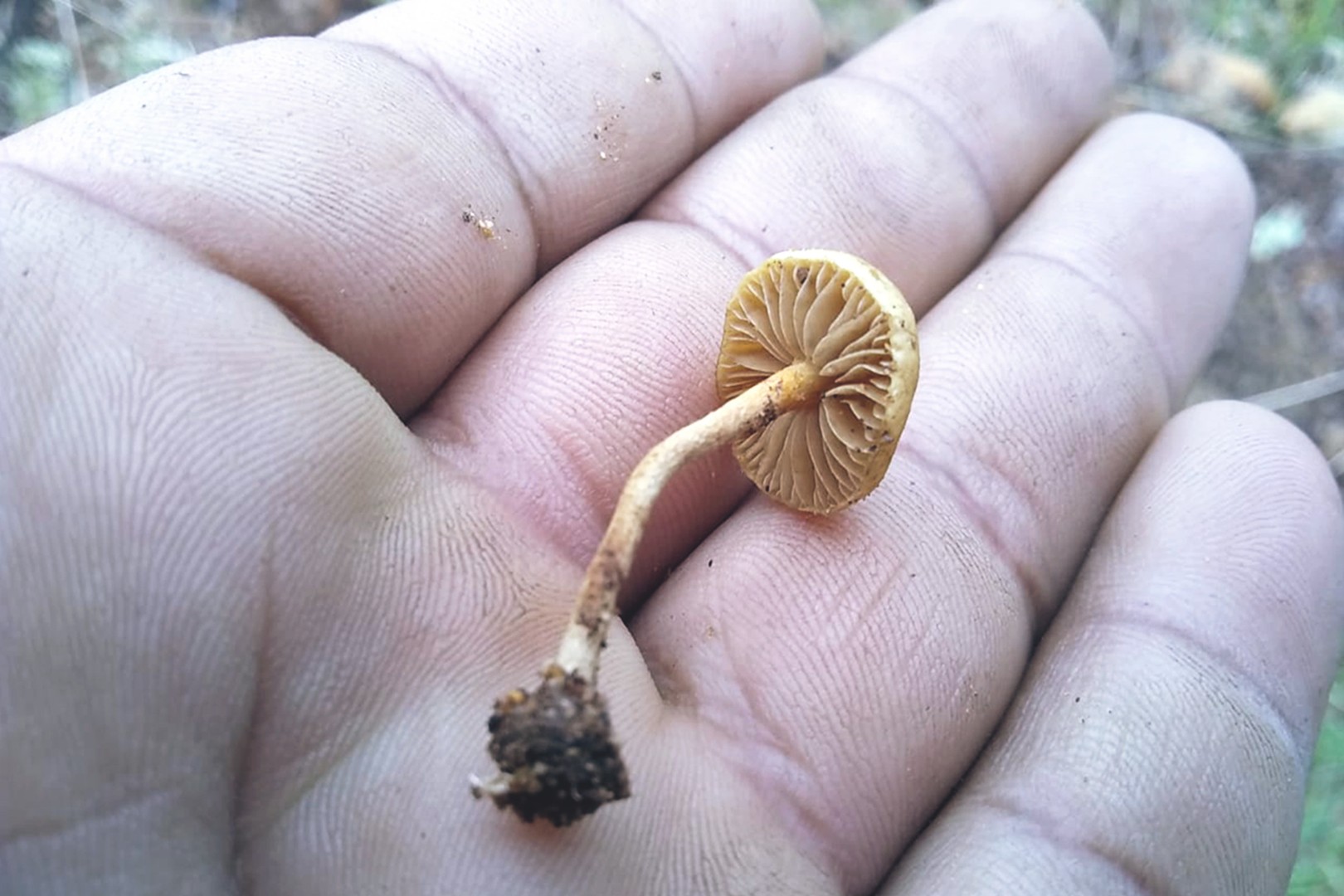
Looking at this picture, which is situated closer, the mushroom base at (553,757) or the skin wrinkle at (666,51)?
the mushroom base at (553,757)

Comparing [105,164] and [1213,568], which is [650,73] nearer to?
[105,164]

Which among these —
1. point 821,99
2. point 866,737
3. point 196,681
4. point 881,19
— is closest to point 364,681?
point 196,681

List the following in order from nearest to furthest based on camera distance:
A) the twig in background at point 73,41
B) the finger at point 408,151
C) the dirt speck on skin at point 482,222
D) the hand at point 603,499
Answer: the hand at point 603,499 < the finger at point 408,151 < the dirt speck on skin at point 482,222 < the twig in background at point 73,41

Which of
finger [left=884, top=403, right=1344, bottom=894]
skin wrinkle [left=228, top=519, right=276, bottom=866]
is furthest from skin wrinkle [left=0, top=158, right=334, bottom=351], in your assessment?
finger [left=884, top=403, right=1344, bottom=894]

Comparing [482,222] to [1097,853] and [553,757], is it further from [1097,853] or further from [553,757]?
[1097,853]

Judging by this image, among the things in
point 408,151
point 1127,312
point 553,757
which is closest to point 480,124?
point 408,151

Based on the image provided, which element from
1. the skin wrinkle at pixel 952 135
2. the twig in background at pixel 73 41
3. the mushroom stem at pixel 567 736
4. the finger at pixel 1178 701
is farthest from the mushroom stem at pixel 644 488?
the twig in background at pixel 73 41

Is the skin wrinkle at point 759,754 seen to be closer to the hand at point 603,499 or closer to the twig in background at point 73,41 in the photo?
the hand at point 603,499
